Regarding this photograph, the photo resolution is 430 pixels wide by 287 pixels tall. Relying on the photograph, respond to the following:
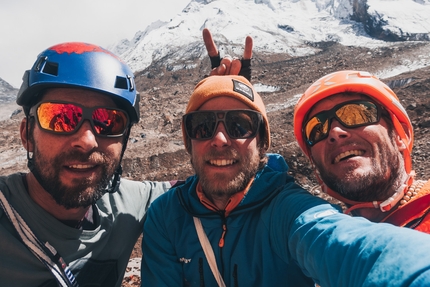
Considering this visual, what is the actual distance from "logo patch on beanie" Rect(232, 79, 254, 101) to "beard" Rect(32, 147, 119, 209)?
1463mm

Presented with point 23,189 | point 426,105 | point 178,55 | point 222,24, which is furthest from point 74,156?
point 222,24

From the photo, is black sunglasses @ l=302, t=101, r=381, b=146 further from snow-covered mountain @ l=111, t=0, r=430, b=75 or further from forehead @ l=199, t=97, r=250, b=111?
snow-covered mountain @ l=111, t=0, r=430, b=75

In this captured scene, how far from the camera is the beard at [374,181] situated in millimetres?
2688

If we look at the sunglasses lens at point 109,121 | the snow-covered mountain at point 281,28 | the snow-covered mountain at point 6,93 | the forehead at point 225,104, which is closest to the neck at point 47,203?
the sunglasses lens at point 109,121

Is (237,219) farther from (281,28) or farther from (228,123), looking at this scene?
(281,28)

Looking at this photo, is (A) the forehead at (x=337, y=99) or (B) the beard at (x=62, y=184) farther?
(A) the forehead at (x=337, y=99)

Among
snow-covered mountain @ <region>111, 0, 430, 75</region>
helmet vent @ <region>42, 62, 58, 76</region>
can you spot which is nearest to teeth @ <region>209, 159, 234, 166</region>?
helmet vent @ <region>42, 62, 58, 76</region>

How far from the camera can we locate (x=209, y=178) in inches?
105

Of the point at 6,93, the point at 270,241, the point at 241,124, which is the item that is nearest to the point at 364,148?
the point at 241,124

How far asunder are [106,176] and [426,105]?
12.4m

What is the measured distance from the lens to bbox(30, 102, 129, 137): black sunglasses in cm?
274

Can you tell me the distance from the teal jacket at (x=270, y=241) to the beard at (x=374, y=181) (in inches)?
19.7

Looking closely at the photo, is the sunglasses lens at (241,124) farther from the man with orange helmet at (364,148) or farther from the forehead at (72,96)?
the forehead at (72,96)

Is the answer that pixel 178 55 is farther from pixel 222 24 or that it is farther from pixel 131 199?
pixel 131 199
